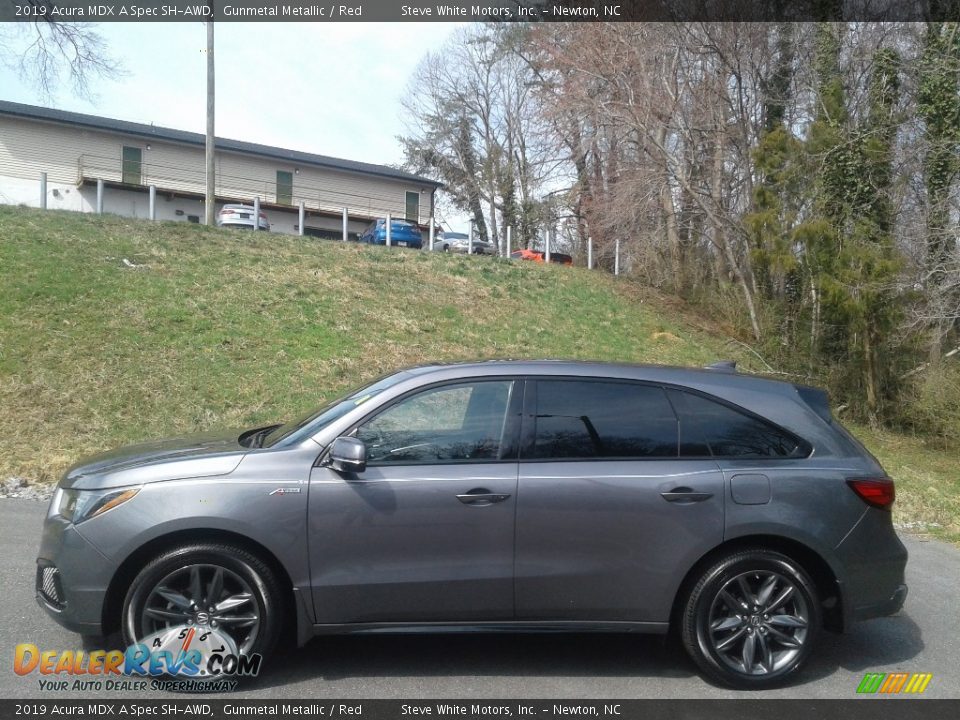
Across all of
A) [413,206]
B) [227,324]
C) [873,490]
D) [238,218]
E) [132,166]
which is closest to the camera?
[873,490]

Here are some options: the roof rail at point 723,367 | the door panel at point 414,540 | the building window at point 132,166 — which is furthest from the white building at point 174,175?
the roof rail at point 723,367

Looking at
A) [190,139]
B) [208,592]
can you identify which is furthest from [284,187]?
[208,592]

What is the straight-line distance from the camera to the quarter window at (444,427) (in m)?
4.39

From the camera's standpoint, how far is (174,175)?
38.2 metres

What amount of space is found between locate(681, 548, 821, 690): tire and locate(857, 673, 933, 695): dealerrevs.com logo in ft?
1.36

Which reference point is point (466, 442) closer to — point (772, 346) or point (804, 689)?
point (804, 689)

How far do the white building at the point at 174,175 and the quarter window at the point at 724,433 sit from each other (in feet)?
107

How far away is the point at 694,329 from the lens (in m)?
20.8

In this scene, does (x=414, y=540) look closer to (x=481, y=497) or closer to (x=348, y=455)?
(x=481, y=497)

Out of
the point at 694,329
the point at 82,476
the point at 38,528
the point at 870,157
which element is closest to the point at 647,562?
the point at 82,476

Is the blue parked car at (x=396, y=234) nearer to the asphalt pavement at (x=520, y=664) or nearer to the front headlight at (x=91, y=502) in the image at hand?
the asphalt pavement at (x=520, y=664)
